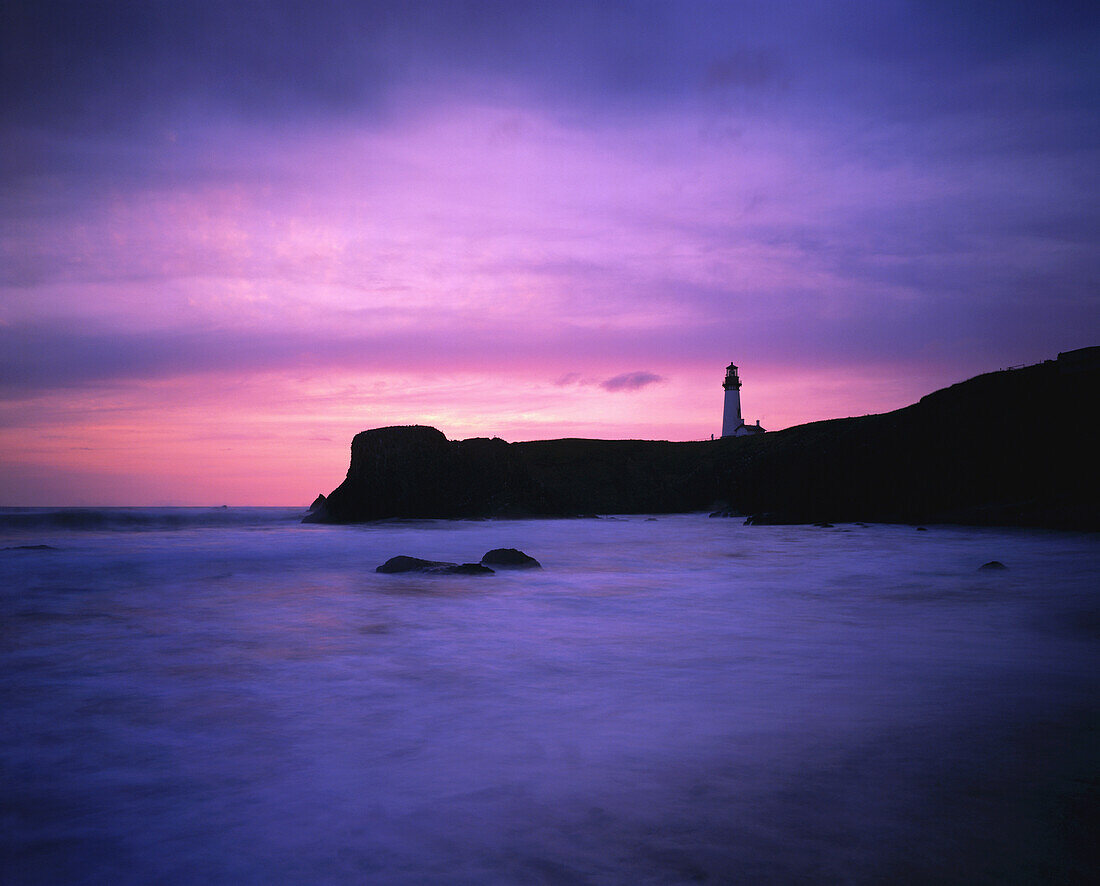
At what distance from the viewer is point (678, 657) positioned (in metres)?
4.56

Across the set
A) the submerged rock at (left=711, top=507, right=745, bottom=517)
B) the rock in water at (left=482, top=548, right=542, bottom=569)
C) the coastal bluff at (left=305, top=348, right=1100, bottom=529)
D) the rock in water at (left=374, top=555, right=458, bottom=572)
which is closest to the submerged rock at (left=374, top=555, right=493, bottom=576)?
the rock in water at (left=374, top=555, right=458, bottom=572)

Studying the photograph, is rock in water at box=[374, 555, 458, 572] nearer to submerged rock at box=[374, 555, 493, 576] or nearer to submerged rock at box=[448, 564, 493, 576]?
submerged rock at box=[374, 555, 493, 576]

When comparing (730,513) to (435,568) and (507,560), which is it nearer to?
(507,560)

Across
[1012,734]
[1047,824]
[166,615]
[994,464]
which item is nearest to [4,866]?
[1047,824]

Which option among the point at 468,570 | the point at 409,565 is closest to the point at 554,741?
the point at 468,570

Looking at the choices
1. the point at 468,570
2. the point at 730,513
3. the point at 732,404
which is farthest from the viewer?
the point at 732,404

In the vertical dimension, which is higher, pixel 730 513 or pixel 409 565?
pixel 409 565

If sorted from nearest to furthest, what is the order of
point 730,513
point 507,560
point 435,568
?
point 435,568 < point 507,560 < point 730,513

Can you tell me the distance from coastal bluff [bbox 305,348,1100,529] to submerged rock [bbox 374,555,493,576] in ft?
43.4

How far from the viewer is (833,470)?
25.1 m

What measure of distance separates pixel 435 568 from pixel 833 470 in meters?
20.0

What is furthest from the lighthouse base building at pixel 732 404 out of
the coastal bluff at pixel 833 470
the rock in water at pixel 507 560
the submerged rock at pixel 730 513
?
the rock in water at pixel 507 560

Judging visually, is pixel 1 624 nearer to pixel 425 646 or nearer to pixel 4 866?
pixel 425 646

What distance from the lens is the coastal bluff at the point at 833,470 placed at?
17.6 m
